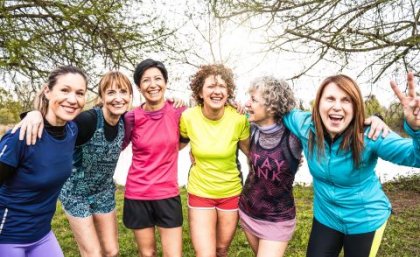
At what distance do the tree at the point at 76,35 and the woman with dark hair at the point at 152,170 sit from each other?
1933mm

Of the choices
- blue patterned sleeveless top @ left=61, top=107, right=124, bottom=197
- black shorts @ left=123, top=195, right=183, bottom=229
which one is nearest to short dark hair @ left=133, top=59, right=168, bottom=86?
blue patterned sleeveless top @ left=61, top=107, right=124, bottom=197

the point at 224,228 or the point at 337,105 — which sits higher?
the point at 337,105

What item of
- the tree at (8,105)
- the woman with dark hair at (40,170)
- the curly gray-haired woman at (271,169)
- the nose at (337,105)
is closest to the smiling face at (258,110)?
the curly gray-haired woman at (271,169)

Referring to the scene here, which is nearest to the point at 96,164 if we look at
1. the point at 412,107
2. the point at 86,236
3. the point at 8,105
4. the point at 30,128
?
the point at 86,236

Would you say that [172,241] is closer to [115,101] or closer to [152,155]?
[152,155]

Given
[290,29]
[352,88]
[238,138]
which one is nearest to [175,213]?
[238,138]

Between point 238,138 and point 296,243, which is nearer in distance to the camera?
point 238,138

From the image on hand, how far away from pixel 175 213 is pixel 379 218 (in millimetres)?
1562

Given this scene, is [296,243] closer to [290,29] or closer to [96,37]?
[290,29]

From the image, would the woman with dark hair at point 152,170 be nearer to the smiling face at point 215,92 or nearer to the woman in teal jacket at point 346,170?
the smiling face at point 215,92

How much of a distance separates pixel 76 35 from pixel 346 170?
4.17 metres

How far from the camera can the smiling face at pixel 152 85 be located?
3.29 meters

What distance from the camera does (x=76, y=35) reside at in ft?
17.7

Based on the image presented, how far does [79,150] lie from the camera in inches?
122
